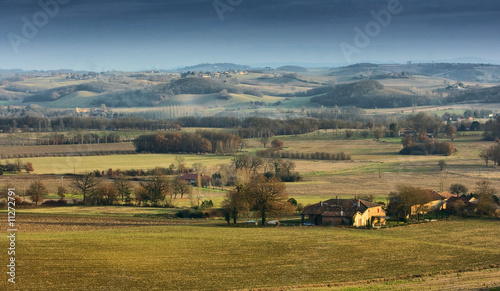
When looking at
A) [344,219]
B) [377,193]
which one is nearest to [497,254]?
[344,219]

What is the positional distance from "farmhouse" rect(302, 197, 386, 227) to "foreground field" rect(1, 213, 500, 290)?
2500 millimetres

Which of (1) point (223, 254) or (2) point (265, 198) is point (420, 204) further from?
(1) point (223, 254)

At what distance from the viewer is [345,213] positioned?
1657 inches

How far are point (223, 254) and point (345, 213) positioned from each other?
1327cm

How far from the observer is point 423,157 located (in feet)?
270

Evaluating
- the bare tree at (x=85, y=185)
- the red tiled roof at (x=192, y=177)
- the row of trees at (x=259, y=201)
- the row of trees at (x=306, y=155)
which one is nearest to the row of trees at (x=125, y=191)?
the bare tree at (x=85, y=185)

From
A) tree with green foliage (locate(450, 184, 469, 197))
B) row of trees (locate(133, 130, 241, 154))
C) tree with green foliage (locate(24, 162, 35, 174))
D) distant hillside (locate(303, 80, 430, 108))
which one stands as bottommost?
tree with green foliage (locate(450, 184, 469, 197))

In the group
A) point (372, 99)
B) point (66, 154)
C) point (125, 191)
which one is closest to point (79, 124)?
point (66, 154)

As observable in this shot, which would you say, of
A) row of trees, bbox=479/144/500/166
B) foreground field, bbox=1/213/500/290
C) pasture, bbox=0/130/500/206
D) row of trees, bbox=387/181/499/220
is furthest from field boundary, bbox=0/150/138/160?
row of trees, bbox=387/181/499/220

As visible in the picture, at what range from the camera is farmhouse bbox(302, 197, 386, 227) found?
41.9 metres

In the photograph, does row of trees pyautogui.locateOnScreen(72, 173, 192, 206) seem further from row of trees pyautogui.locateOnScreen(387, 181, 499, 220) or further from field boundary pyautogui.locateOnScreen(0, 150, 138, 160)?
field boundary pyautogui.locateOnScreen(0, 150, 138, 160)

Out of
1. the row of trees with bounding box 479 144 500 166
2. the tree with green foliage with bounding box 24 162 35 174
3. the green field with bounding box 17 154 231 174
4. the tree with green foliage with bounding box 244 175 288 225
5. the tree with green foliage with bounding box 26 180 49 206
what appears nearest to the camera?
the tree with green foliage with bounding box 244 175 288 225

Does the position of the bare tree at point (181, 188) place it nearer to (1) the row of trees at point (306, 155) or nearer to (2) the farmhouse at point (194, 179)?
(2) the farmhouse at point (194, 179)

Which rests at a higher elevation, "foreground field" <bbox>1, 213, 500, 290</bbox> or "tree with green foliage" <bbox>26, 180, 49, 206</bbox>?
"tree with green foliage" <bbox>26, 180, 49, 206</bbox>
